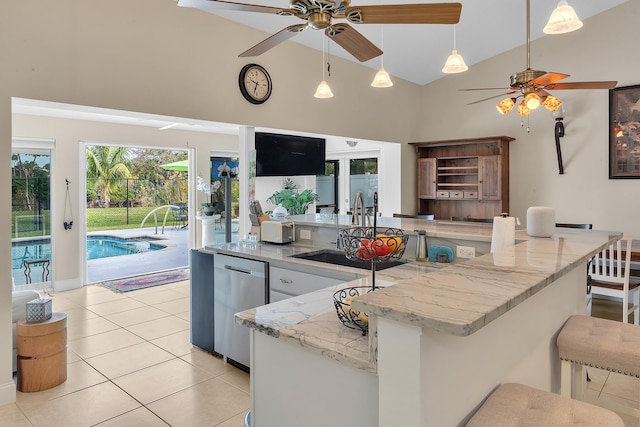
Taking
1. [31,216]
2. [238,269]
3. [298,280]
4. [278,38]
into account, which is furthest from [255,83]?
[31,216]

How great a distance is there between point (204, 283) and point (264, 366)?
2.27 meters

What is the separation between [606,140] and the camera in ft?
16.9

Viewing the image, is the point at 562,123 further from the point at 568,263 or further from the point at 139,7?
the point at 139,7

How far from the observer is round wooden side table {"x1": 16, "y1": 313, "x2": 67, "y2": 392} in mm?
2920

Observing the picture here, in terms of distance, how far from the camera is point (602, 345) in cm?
175

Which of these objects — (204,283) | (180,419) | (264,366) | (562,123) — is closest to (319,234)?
(204,283)

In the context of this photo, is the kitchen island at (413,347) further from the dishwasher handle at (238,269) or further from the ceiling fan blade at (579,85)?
the ceiling fan blade at (579,85)

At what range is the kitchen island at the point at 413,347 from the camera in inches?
39.4

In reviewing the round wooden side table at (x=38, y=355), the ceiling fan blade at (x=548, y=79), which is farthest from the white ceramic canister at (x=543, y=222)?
the round wooden side table at (x=38, y=355)

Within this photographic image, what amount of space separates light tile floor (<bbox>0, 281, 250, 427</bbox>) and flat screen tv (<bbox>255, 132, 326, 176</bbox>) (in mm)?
2220

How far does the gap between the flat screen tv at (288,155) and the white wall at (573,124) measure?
4.46 ft

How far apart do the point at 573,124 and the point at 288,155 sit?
3.79 m

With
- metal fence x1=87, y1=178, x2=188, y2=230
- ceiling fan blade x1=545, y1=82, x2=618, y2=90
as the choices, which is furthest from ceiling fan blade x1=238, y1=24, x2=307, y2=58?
metal fence x1=87, y1=178, x2=188, y2=230

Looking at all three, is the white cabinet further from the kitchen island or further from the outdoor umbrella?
the outdoor umbrella
